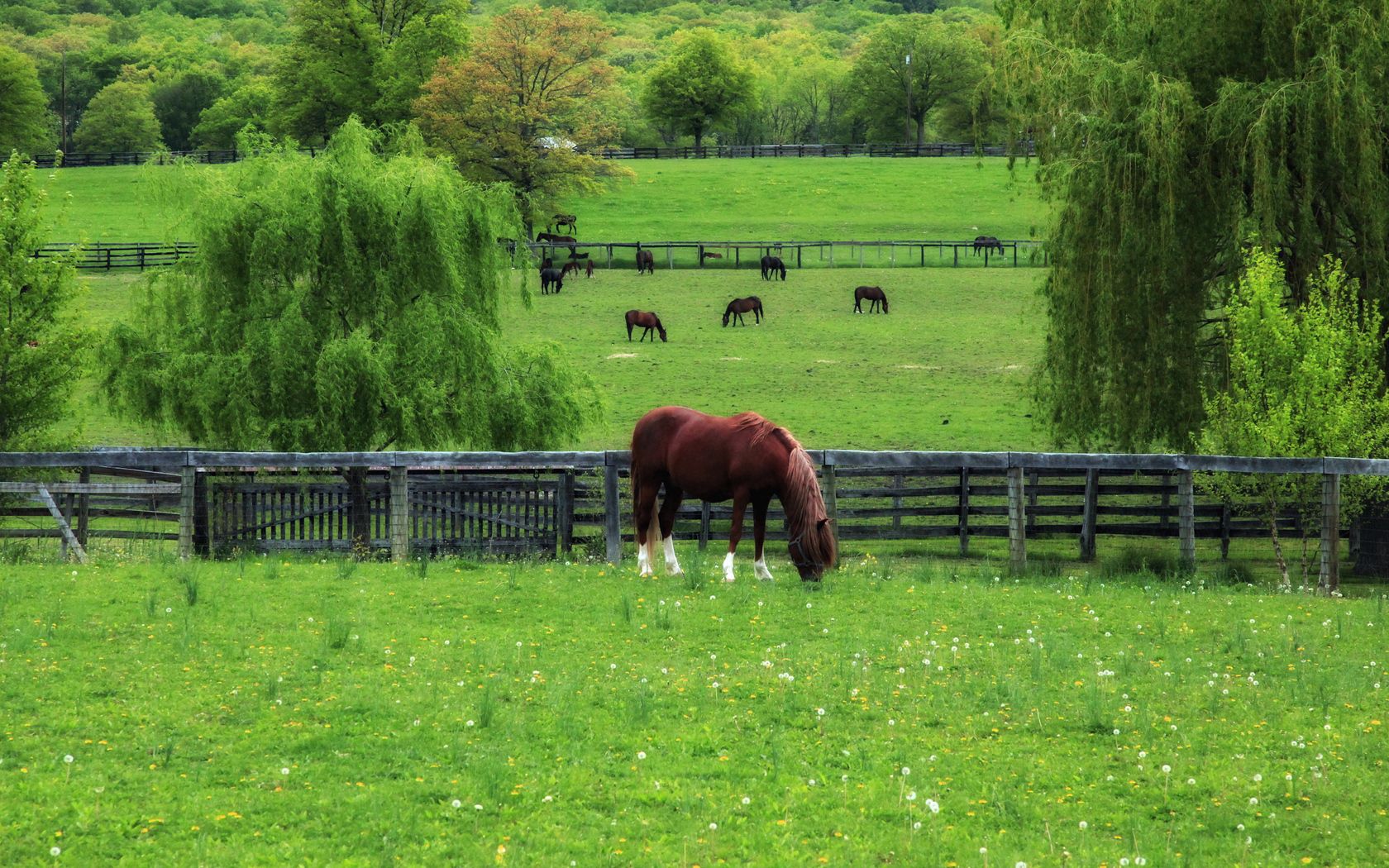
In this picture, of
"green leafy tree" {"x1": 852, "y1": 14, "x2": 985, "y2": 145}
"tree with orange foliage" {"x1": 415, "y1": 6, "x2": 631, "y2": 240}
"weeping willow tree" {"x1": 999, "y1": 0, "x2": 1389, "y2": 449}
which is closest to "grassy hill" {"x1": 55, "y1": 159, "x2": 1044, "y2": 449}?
"weeping willow tree" {"x1": 999, "y1": 0, "x2": 1389, "y2": 449}

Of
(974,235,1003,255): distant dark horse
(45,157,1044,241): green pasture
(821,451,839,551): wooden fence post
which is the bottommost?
(821,451,839,551): wooden fence post

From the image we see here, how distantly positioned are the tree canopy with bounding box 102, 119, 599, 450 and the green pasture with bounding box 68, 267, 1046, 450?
2.03 m

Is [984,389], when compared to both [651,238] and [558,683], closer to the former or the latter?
[558,683]

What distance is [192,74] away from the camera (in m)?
119

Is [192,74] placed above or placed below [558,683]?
above

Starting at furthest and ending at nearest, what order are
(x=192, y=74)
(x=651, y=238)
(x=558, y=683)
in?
(x=192, y=74) → (x=651, y=238) → (x=558, y=683)

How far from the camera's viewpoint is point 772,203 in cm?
7838

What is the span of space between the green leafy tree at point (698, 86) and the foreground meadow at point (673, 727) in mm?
98685

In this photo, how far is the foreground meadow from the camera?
22.3ft

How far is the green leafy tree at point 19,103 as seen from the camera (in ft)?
324

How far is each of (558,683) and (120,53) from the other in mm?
144658

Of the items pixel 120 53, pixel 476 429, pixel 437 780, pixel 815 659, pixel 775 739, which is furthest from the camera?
pixel 120 53

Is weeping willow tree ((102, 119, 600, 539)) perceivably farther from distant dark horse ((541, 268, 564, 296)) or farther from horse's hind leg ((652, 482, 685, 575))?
distant dark horse ((541, 268, 564, 296))

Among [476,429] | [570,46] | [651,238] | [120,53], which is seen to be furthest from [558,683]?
[120,53]
